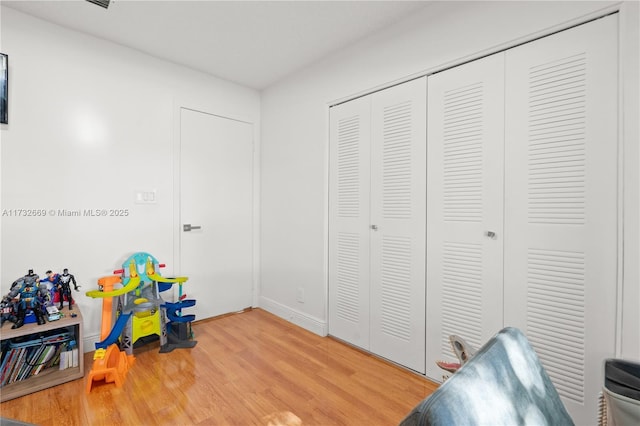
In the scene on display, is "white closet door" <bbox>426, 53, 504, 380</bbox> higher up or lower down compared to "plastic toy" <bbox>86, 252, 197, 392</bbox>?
higher up

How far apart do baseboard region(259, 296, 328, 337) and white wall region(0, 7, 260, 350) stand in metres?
1.09

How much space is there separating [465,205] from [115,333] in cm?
266

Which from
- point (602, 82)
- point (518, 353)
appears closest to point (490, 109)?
point (602, 82)

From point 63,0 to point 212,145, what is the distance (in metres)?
1.51

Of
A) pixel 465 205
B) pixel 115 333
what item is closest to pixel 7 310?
pixel 115 333

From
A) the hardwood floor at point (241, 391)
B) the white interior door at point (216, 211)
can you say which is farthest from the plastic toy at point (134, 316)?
the white interior door at point (216, 211)

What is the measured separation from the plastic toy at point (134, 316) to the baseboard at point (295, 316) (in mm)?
921

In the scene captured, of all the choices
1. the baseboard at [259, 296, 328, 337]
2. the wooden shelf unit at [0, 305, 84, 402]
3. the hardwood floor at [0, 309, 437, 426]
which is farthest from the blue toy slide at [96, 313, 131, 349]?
the baseboard at [259, 296, 328, 337]

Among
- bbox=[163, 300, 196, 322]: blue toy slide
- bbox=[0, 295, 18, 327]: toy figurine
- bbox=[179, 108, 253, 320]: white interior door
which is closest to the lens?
bbox=[0, 295, 18, 327]: toy figurine

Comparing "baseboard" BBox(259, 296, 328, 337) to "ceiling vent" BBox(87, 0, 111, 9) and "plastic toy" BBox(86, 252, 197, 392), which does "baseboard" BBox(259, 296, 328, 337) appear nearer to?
"plastic toy" BBox(86, 252, 197, 392)

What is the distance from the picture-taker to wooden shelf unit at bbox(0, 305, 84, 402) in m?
1.85

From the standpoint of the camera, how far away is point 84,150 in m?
2.49

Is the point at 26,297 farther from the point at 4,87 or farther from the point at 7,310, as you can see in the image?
the point at 4,87

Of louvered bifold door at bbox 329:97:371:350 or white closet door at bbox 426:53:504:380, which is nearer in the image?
white closet door at bbox 426:53:504:380
